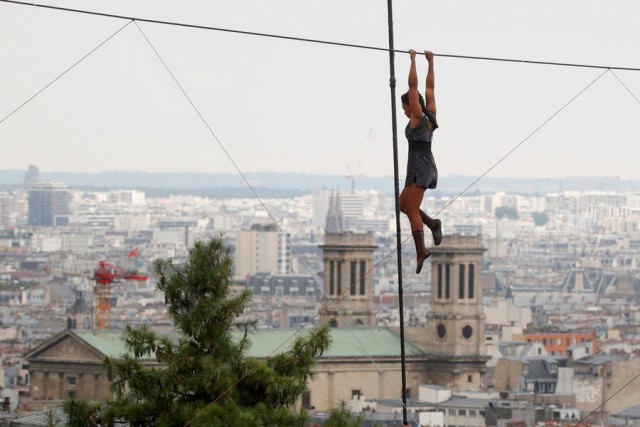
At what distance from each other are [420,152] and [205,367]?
6.75 m

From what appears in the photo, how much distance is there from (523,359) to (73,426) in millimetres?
70318

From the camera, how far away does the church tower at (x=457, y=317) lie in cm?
7881

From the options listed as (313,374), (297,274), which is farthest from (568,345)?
(313,374)

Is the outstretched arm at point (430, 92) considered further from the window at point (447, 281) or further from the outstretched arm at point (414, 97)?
the window at point (447, 281)

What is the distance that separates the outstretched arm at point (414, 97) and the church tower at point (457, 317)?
62.1m

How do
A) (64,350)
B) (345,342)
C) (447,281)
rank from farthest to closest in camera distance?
(447,281) < (345,342) < (64,350)

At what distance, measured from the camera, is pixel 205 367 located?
2272cm

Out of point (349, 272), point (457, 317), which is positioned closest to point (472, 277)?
point (457, 317)

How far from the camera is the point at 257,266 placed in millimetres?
183875

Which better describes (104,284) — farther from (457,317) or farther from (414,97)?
(414,97)

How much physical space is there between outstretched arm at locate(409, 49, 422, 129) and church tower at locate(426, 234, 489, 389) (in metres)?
62.1

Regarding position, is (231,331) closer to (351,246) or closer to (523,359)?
(351,246)

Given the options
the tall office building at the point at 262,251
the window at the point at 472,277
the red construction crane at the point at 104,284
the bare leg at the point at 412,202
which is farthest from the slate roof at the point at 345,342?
the tall office building at the point at 262,251

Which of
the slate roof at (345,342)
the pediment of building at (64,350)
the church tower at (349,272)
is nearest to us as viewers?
the slate roof at (345,342)
